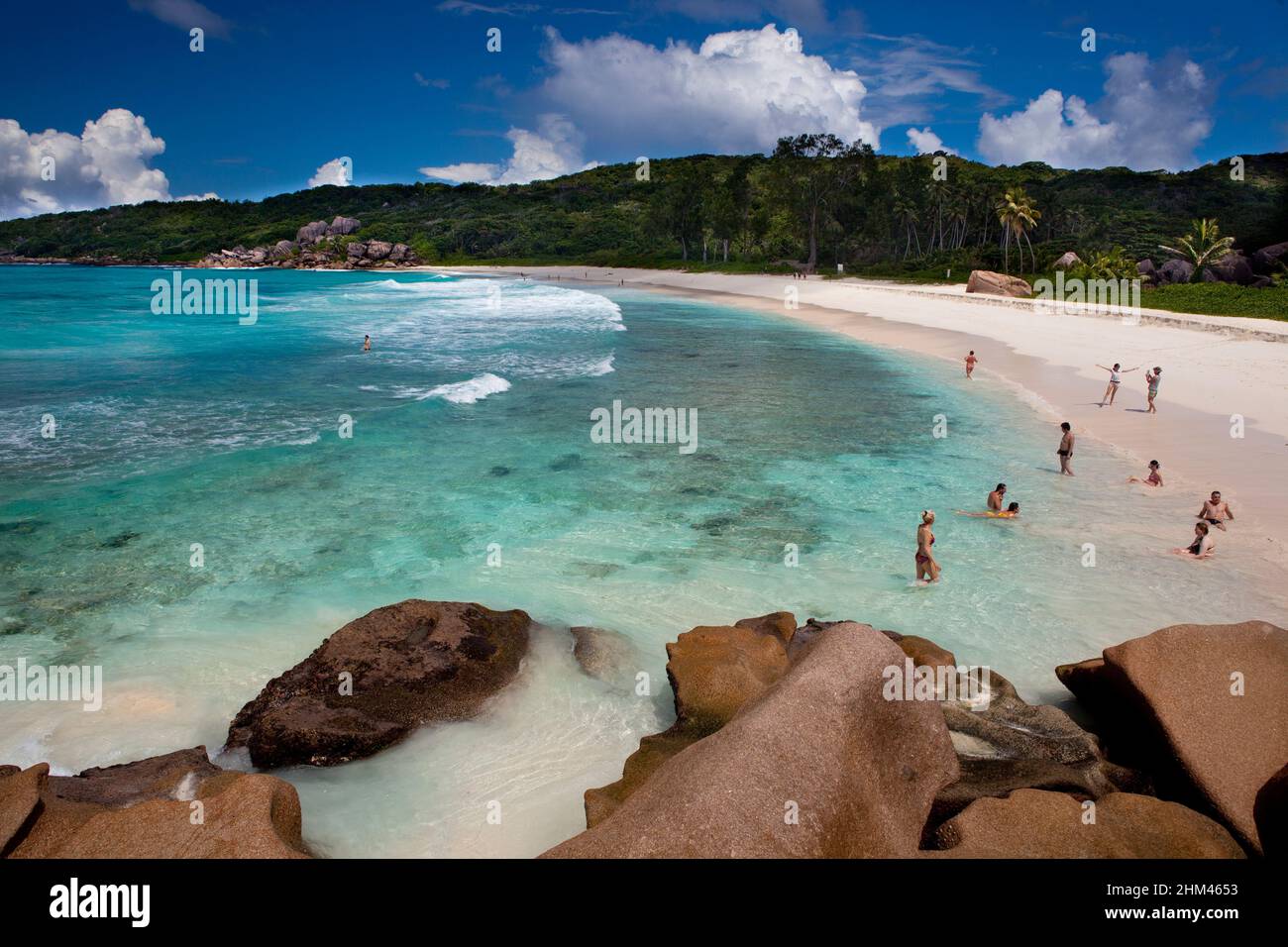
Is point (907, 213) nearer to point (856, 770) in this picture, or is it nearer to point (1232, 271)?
point (1232, 271)

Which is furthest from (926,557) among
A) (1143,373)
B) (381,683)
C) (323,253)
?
(323,253)

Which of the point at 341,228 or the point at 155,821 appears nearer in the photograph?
the point at 155,821

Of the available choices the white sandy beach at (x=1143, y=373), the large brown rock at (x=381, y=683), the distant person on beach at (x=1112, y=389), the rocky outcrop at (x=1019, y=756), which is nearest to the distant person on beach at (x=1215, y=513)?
the white sandy beach at (x=1143, y=373)

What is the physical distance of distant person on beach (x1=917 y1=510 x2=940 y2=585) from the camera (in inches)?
488

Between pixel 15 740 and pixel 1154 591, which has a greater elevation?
pixel 1154 591

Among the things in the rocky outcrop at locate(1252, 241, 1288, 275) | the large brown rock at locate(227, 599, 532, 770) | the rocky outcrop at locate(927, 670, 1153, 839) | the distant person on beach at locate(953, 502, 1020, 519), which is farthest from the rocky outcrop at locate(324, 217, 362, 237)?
the rocky outcrop at locate(927, 670, 1153, 839)

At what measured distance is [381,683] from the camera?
9.05m

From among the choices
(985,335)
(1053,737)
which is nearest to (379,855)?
(1053,737)

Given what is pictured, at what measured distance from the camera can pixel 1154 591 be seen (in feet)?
39.5

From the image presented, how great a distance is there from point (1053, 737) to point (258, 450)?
20717mm

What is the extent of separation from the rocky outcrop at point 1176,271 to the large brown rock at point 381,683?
64355 mm

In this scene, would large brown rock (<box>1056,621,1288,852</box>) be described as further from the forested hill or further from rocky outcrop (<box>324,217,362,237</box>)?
rocky outcrop (<box>324,217,362,237</box>)

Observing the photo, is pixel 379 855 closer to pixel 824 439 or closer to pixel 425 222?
pixel 824 439

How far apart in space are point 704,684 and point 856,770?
275 cm
